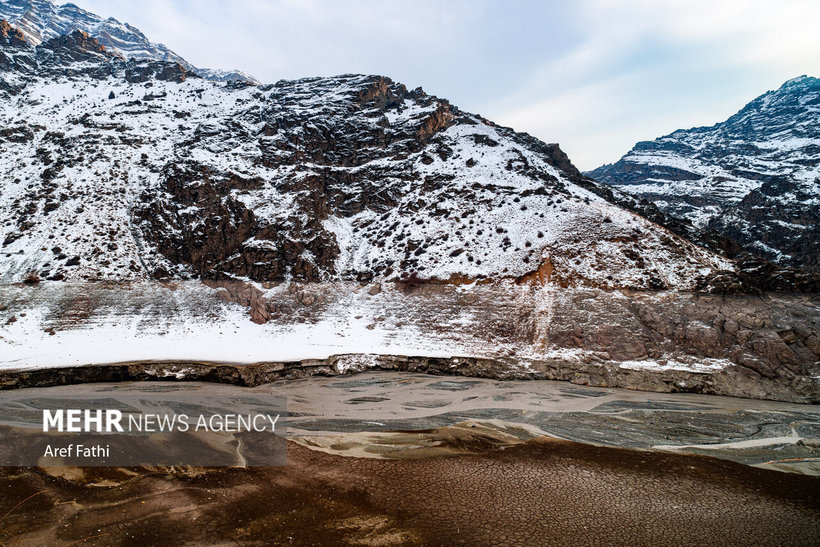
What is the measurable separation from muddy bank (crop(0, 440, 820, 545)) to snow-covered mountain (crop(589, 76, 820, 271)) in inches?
2329

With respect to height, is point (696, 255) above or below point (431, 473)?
above

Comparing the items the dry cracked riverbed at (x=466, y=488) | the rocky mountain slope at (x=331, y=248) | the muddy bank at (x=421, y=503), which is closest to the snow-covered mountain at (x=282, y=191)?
the rocky mountain slope at (x=331, y=248)

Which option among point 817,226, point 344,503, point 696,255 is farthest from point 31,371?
point 817,226

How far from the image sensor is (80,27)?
414 ft

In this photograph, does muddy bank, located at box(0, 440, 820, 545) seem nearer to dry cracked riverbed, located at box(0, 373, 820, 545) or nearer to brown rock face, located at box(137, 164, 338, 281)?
dry cracked riverbed, located at box(0, 373, 820, 545)

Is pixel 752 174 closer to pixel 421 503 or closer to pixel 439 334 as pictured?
pixel 439 334

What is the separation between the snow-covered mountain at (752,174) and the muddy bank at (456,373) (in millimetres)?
41822

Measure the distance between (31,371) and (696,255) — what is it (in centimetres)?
5412

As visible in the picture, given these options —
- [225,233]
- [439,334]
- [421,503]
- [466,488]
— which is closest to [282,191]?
[225,233]

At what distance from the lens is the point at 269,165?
5803cm

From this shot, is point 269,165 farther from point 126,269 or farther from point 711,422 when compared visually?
point 711,422

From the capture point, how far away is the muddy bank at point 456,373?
24.2m

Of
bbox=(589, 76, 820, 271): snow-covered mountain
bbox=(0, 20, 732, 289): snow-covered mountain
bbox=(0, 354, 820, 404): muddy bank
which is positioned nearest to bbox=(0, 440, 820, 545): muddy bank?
bbox=(0, 354, 820, 404): muddy bank

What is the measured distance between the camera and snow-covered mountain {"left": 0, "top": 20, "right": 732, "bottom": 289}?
1609 inches
